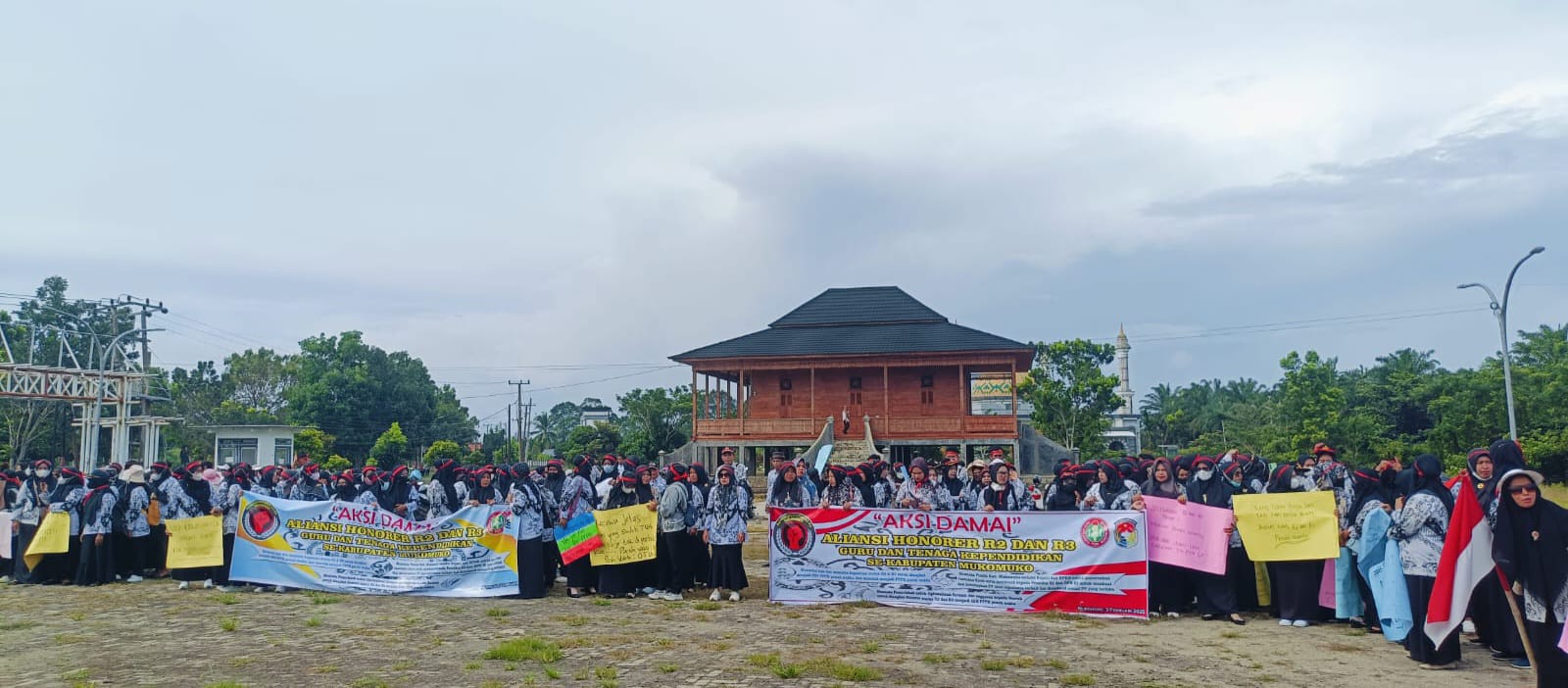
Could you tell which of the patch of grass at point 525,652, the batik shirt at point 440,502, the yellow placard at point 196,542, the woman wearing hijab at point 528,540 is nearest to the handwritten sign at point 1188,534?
the patch of grass at point 525,652

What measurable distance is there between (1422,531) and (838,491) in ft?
18.7

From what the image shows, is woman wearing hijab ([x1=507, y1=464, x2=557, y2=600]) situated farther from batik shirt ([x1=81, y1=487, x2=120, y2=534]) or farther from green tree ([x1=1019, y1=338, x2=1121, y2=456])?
green tree ([x1=1019, y1=338, x2=1121, y2=456])

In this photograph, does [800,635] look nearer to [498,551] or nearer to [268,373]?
[498,551]

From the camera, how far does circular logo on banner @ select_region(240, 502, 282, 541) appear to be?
11.2m

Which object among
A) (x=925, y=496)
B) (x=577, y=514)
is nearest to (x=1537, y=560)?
(x=925, y=496)

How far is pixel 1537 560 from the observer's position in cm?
571

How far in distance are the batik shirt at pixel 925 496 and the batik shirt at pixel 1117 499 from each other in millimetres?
1462

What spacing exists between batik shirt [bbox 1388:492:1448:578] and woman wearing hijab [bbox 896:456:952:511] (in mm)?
4297

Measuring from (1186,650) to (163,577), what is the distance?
A: 12.0 m

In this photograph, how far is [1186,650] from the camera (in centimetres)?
758

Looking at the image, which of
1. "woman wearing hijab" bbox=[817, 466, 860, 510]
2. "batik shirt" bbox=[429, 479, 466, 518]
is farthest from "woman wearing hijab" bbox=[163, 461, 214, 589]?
"woman wearing hijab" bbox=[817, 466, 860, 510]

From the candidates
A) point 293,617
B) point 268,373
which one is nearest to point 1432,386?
point 293,617

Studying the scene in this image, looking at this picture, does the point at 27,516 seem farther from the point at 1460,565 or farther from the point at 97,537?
the point at 1460,565

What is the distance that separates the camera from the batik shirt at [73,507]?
1228 centimetres
